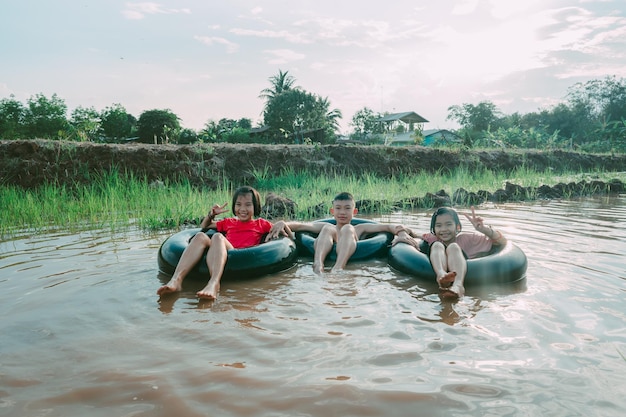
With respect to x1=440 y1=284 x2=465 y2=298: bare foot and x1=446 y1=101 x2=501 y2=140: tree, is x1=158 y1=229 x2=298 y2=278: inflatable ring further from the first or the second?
x1=446 y1=101 x2=501 y2=140: tree

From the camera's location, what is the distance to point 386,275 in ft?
14.4

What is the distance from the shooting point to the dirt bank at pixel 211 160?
1118cm

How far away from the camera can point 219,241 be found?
427 centimetres

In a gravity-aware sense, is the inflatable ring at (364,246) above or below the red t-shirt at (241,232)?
below

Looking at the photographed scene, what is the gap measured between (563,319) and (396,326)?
114cm

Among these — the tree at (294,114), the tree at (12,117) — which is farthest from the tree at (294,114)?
the tree at (12,117)

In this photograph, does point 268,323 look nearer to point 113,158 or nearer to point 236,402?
point 236,402

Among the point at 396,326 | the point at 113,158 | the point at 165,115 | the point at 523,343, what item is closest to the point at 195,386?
the point at 396,326

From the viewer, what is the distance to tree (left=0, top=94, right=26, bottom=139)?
35978mm

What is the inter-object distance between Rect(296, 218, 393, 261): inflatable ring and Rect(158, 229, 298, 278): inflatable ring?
0.41 m

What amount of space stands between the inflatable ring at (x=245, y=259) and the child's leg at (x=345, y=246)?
0.48 metres

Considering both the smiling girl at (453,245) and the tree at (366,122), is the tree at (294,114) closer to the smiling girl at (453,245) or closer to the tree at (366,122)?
the tree at (366,122)

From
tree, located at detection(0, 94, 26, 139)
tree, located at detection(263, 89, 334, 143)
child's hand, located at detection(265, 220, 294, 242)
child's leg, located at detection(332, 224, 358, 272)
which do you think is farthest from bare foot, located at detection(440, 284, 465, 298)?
tree, located at detection(0, 94, 26, 139)

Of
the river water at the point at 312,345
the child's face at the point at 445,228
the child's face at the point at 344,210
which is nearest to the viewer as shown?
the river water at the point at 312,345
